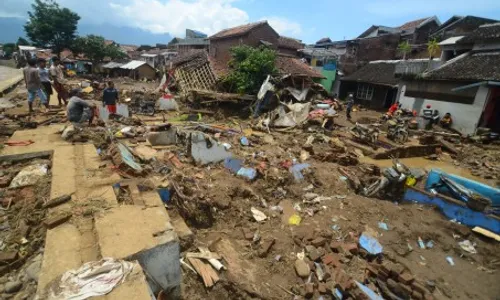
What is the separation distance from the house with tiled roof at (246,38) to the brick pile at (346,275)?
67.1 feet

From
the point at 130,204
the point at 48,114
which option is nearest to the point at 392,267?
the point at 130,204

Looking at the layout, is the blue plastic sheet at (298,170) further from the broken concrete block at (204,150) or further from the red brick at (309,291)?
the red brick at (309,291)

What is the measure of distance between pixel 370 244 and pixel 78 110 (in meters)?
7.60

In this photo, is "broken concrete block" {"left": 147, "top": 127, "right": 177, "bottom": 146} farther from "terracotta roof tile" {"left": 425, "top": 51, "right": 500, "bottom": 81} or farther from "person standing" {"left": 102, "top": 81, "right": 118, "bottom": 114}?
"terracotta roof tile" {"left": 425, "top": 51, "right": 500, "bottom": 81}

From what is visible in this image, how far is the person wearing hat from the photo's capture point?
660 cm

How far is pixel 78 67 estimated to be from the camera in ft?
116

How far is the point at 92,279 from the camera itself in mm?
2193

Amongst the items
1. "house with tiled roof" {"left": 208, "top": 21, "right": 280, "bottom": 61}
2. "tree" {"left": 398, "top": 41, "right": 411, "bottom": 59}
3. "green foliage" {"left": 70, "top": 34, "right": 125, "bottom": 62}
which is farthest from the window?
"green foliage" {"left": 70, "top": 34, "right": 125, "bottom": 62}

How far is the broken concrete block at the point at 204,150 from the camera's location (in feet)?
23.0

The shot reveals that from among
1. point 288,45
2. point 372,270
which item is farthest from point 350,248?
point 288,45

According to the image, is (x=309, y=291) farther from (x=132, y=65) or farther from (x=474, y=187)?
(x=132, y=65)

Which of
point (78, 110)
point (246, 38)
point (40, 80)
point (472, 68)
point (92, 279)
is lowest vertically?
point (92, 279)

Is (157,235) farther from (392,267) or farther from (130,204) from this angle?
(392,267)

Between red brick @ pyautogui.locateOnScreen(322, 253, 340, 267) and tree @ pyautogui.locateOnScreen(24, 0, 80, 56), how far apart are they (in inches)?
1567
